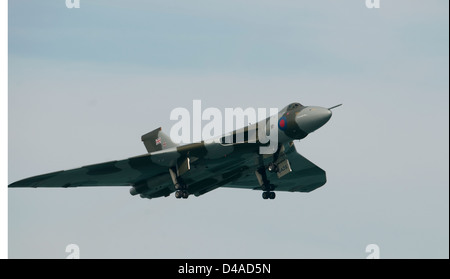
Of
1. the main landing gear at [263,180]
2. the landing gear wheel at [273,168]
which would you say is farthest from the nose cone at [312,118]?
the main landing gear at [263,180]

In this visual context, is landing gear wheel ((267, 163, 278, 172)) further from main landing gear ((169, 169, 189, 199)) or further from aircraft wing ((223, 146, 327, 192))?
main landing gear ((169, 169, 189, 199))

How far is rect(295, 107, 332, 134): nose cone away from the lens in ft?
193

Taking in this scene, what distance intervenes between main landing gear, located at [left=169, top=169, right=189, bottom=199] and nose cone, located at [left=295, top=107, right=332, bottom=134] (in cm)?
928

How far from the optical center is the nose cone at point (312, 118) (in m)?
58.8

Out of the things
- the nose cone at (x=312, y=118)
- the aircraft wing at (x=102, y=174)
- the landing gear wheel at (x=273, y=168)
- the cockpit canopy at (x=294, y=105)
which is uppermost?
the cockpit canopy at (x=294, y=105)

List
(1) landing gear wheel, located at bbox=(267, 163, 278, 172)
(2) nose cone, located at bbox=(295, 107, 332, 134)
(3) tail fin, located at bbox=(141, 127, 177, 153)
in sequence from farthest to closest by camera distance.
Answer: (3) tail fin, located at bbox=(141, 127, 177, 153)
(1) landing gear wheel, located at bbox=(267, 163, 278, 172)
(2) nose cone, located at bbox=(295, 107, 332, 134)

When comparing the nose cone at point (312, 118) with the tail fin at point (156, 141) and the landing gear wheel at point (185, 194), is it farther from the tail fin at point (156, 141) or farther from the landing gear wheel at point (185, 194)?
the tail fin at point (156, 141)

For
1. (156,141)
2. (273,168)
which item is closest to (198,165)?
(273,168)

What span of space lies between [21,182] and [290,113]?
18.5 m

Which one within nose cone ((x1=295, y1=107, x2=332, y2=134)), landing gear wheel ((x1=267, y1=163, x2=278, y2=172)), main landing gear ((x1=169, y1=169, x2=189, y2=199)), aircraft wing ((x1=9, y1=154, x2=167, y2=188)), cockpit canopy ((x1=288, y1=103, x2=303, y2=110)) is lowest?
main landing gear ((x1=169, y1=169, x2=189, y2=199))

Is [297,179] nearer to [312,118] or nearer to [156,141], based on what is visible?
[156,141]

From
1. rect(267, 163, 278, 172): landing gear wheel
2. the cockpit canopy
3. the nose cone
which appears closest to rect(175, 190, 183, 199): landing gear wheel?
rect(267, 163, 278, 172): landing gear wheel

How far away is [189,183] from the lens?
2539 inches
